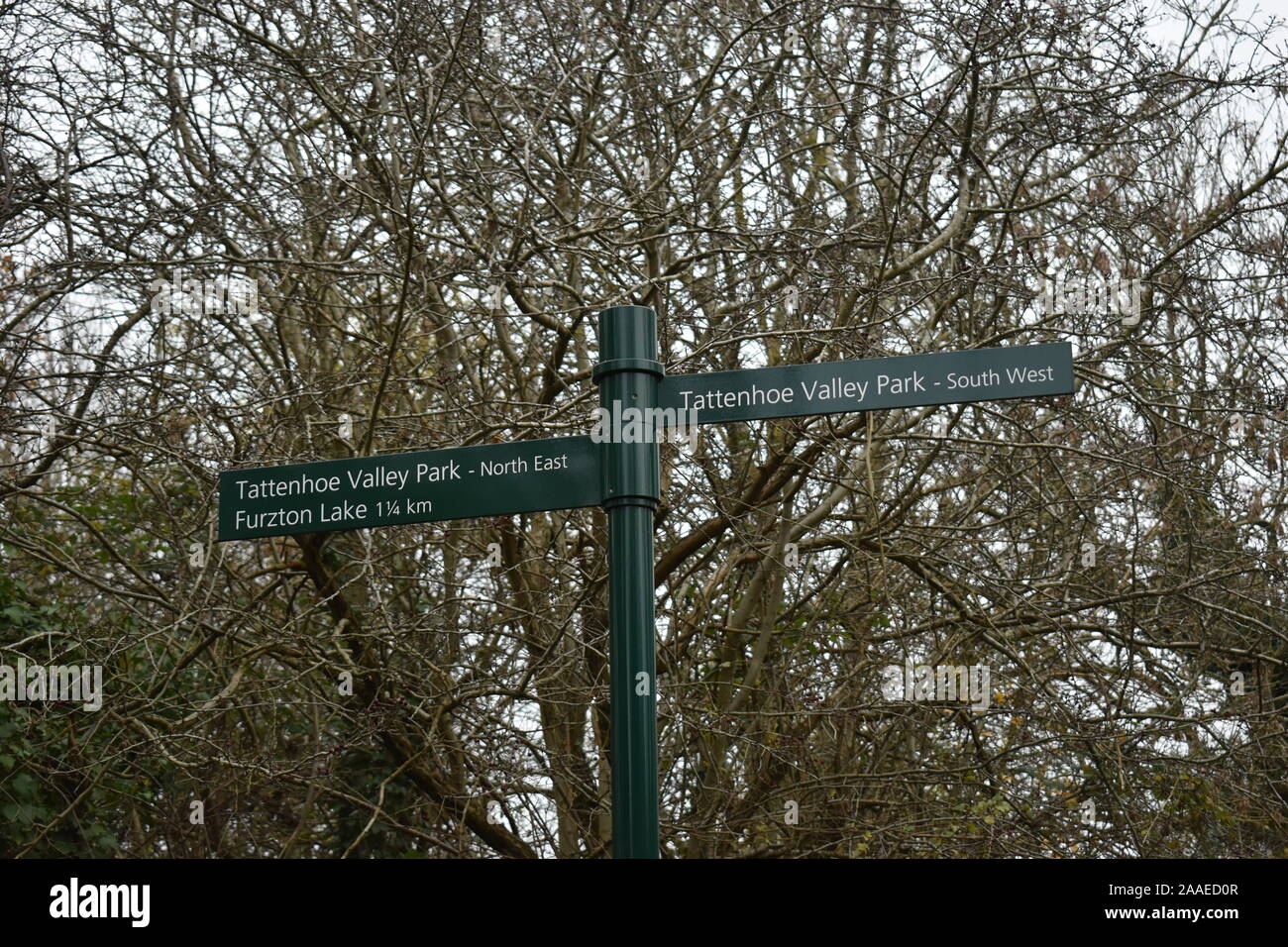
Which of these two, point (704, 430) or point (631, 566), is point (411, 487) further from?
point (704, 430)

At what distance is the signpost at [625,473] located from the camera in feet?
10.7

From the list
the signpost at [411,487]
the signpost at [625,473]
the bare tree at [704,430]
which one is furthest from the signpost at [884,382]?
the bare tree at [704,430]

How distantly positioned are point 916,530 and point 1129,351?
1.73m

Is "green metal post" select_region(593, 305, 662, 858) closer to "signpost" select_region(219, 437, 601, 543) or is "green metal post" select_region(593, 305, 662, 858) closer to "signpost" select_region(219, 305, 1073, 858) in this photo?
"signpost" select_region(219, 305, 1073, 858)

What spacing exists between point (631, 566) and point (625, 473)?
0.23m

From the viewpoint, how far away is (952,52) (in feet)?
23.3

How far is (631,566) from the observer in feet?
10.9

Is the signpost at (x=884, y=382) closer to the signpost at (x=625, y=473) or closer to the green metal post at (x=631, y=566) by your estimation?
the signpost at (x=625, y=473)

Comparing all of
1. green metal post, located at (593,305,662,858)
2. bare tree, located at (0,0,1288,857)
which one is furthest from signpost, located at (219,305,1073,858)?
bare tree, located at (0,0,1288,857)

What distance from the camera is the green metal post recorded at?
321 centimetres

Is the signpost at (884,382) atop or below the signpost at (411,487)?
atop
